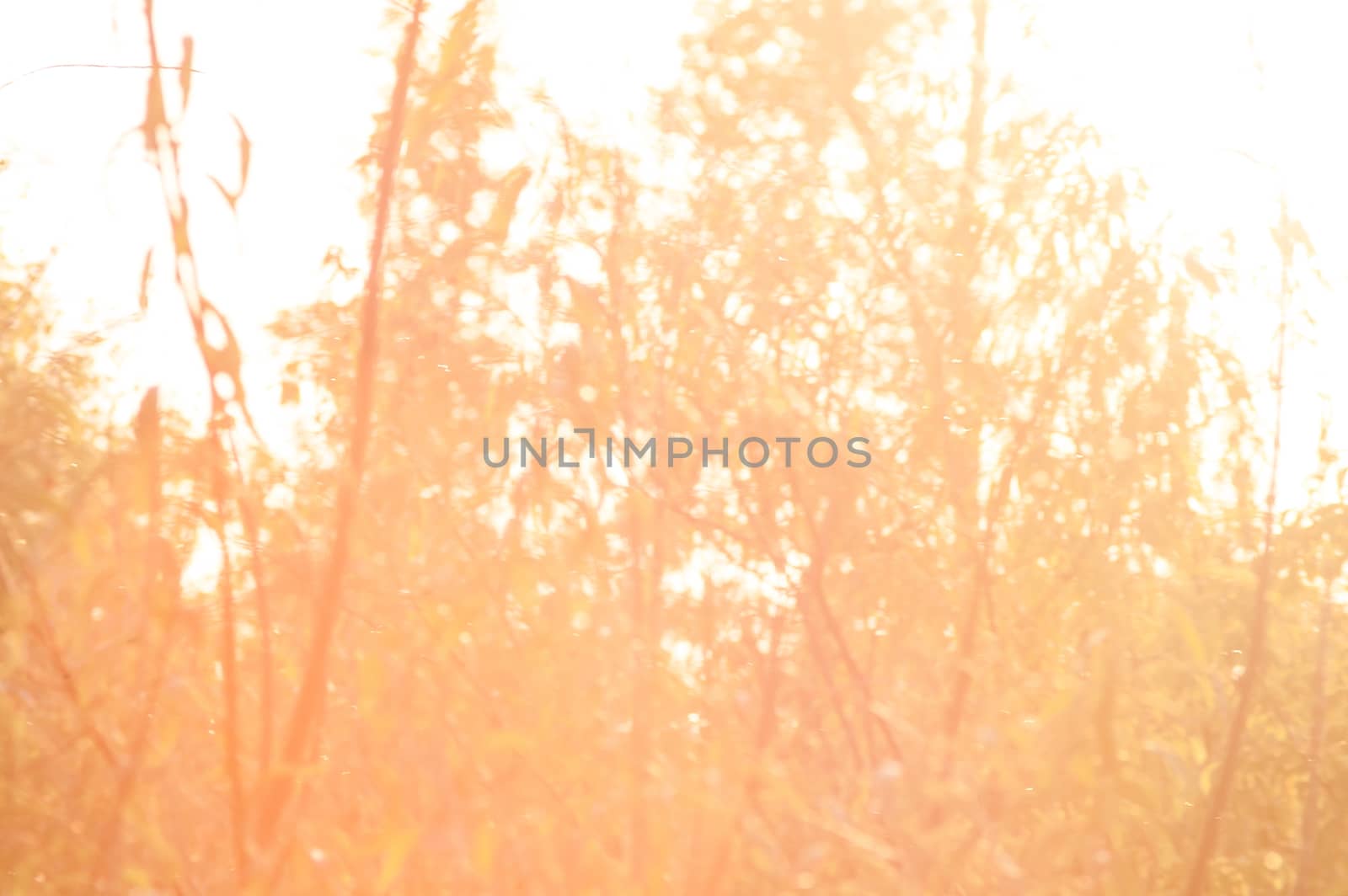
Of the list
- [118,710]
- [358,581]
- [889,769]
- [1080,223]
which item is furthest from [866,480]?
[118,710]

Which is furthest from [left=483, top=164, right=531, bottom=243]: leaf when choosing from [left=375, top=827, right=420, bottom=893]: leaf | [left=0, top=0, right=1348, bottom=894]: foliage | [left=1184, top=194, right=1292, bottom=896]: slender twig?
[left=1184, top=194, right=1292, bottom=896]: slender twig

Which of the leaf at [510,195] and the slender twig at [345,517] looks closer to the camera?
the slender twig at [345,517]

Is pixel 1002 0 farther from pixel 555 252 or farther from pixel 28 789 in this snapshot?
pixel 28 789

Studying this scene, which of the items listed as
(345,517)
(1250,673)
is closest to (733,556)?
(1250,673)

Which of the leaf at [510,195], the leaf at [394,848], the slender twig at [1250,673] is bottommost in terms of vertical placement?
the leaf at [394,848]

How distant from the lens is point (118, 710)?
6.66 feet

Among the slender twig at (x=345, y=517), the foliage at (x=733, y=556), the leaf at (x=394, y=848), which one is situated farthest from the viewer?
the foliage at (x=733, y=556)

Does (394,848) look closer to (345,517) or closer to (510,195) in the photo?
(345,517)

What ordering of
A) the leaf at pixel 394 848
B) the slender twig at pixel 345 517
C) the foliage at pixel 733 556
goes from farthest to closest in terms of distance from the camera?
the foliage at pixel 733 556
the leaf at pixel 394 848
the slender twig at pixel 345 517

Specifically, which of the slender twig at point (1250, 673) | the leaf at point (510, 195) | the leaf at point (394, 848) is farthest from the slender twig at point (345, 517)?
the slender twig at point (1250, 673)

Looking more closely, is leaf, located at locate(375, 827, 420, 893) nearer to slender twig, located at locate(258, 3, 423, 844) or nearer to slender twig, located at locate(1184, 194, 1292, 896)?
slender twig, located at locate(258, 3, 423, 844)

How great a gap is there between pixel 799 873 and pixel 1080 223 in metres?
1.55

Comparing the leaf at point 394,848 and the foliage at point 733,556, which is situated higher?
the foliage at point 733,556

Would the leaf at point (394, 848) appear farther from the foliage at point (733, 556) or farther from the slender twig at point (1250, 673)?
the slender twig at point (1250, 673)
